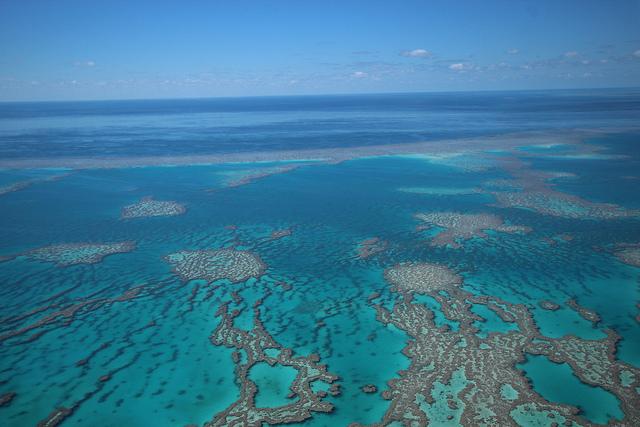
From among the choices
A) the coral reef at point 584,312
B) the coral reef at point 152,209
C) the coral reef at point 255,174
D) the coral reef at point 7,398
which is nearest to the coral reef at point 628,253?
the coral reef at point 584,312

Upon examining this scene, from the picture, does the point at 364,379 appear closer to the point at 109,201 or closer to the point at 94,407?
the point at 94,407

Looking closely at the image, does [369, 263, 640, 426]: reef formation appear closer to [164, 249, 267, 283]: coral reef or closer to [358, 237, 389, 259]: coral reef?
[358, 237, 389, 259]: coral reef

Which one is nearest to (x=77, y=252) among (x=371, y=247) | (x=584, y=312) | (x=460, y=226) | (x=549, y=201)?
(x=371, y=247)

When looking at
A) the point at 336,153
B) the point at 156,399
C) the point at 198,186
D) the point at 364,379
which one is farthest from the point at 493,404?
the point at 336,153

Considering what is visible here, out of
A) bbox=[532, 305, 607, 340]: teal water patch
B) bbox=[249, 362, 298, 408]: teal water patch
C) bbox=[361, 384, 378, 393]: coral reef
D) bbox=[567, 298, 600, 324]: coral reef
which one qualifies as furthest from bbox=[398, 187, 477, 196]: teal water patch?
bbox=[249, 362, 298, 408]: teal water patch

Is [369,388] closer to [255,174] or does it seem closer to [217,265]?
[217,265]

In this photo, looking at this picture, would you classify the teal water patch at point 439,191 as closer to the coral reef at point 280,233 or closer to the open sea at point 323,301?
the open sea at point 323,301
